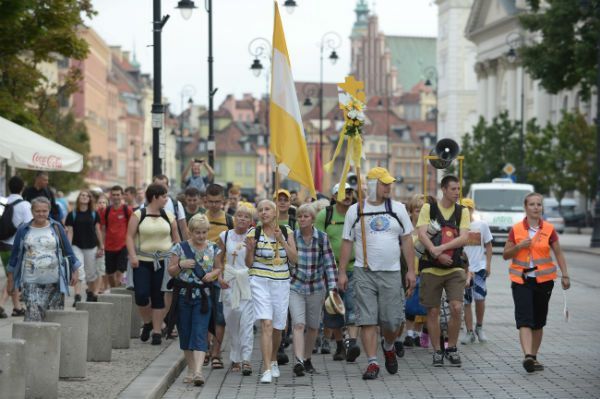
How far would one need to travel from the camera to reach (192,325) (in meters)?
13.4

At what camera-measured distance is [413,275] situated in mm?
13727

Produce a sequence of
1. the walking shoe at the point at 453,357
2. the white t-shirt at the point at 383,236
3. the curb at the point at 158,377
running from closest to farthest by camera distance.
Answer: the curb at the point at 158,377, the white t-shirt at the point at 383,236, the walking shoe at the point at 453,357

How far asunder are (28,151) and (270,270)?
5.53 m

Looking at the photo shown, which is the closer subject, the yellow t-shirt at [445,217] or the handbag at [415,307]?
the yellow t-shirt at [445,217]

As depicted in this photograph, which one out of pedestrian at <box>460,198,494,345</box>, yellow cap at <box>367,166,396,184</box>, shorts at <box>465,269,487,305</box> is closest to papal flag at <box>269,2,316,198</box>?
yellow cap at <box>367,166,396,184</box>

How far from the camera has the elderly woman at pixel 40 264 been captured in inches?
552

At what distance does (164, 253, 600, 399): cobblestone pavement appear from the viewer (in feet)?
41.4

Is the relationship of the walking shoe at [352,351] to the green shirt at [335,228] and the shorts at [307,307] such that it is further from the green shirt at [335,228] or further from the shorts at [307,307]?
the green shirt at [335,228]

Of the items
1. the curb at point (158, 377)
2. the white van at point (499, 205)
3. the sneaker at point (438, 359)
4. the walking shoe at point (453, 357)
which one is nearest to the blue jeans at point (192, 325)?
the curb at point (158, 377)

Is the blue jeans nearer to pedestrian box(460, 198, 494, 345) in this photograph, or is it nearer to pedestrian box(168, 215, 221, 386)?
pedestrian box(168, 215, 221, 386)

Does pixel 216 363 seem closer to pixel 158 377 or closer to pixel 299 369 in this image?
pixel 299 369

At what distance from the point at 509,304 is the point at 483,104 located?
104 m

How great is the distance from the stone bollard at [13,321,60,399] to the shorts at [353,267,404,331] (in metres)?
3.44

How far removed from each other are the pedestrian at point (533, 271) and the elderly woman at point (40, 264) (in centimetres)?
411
